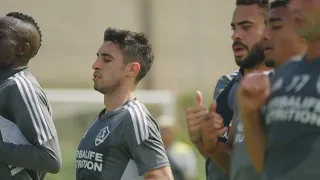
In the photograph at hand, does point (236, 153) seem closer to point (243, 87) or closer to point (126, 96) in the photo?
point (243, 87)

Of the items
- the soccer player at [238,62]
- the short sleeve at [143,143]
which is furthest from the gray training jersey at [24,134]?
the soccer player at [238,62]

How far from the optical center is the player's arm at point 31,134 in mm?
6004

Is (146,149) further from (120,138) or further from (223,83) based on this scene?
(223,83)

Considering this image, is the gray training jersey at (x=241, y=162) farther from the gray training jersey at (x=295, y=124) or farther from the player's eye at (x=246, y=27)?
the player's eye at (x=246, y=27)

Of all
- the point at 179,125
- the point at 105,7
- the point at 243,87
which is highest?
the point at 243,87

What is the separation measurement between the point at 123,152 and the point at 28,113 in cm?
60

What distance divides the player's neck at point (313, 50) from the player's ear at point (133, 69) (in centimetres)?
219

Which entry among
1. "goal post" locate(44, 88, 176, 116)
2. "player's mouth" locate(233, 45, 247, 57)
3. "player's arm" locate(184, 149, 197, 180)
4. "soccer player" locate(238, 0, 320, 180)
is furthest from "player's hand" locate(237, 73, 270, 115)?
"goal post" locate(44, 88, 176, 116)

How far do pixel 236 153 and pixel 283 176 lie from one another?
0.53 m

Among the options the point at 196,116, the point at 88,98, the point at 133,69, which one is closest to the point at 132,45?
the point at 133,69

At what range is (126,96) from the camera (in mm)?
6309

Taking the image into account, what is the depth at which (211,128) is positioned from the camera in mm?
5246

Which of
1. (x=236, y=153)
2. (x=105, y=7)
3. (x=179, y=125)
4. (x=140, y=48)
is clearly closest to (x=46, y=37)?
(x=105, y=7)

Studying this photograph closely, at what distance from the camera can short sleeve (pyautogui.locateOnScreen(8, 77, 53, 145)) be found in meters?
6.05
